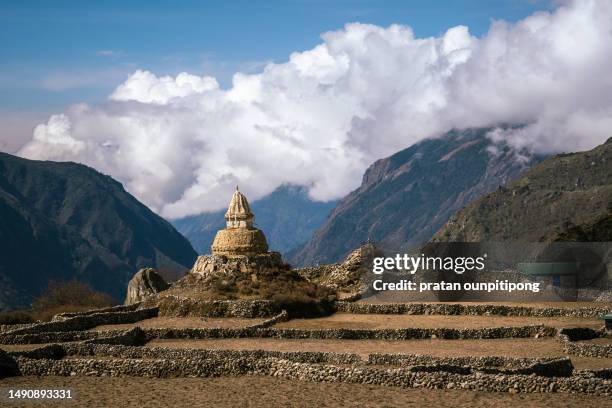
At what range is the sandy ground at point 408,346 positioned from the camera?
1353 inches

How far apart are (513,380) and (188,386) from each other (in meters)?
9.76

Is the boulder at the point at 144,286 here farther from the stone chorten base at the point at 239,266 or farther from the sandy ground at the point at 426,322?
the sandy ground at the point at 426,322

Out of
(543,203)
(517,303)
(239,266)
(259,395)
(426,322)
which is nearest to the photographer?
(259,395)

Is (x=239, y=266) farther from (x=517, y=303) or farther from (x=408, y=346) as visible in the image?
(x=408, y=346)

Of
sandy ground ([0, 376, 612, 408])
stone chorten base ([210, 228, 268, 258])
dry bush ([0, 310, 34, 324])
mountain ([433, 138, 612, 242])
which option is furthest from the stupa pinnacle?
mountain ([433, 138, 612, 242])

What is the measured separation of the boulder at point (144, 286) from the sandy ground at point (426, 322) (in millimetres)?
16336

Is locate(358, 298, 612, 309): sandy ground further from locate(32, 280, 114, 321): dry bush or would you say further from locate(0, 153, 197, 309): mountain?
locate(0, 153, 197, 309): mountain

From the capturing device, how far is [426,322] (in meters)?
44.8

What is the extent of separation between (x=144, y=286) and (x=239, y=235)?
906cm

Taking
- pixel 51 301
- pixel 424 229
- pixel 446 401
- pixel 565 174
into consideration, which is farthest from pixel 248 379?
pixel 424 229

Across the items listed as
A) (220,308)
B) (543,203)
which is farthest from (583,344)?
(543,203)

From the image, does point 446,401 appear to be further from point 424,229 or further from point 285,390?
point 424,229

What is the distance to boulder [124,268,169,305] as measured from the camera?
59.4m

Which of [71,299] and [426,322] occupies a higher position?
[71,299]
